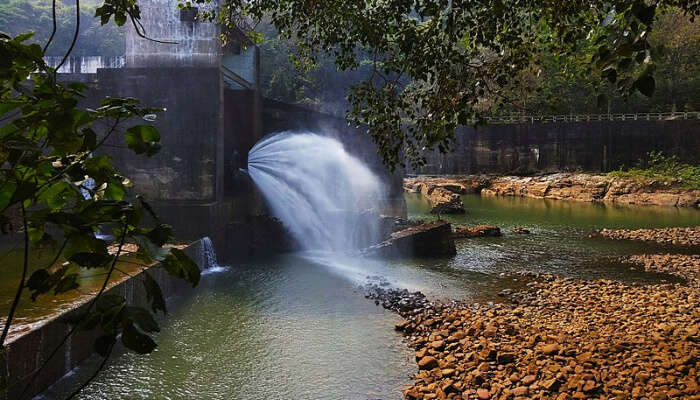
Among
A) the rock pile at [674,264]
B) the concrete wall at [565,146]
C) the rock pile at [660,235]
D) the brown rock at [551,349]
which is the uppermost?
the concrete wall at [565,146]

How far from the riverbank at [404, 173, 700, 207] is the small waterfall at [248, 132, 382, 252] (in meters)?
14.2

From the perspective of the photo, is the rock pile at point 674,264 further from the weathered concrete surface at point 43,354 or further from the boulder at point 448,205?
the weathered concrete surface at point 43,354

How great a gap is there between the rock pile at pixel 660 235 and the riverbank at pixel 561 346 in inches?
327

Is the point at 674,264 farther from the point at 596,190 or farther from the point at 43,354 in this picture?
the point at 596,190

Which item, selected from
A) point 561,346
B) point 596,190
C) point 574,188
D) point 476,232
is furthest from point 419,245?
point 574,188

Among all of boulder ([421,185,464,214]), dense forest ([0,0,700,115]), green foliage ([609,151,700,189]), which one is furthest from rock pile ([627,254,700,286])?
dense forest ([0,0,700,115])

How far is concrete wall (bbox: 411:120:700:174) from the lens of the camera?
3603 cm

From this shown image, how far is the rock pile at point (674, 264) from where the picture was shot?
39.4 ft

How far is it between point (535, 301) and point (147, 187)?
1059 cm

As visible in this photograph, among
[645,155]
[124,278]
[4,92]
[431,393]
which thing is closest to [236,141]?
[124,278]

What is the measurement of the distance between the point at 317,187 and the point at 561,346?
1426cm

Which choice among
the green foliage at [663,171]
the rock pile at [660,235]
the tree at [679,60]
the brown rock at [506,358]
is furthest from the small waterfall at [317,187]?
the tree at [679,60]

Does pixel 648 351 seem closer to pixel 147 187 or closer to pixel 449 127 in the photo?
pixel 449 127

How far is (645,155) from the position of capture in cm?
3662
